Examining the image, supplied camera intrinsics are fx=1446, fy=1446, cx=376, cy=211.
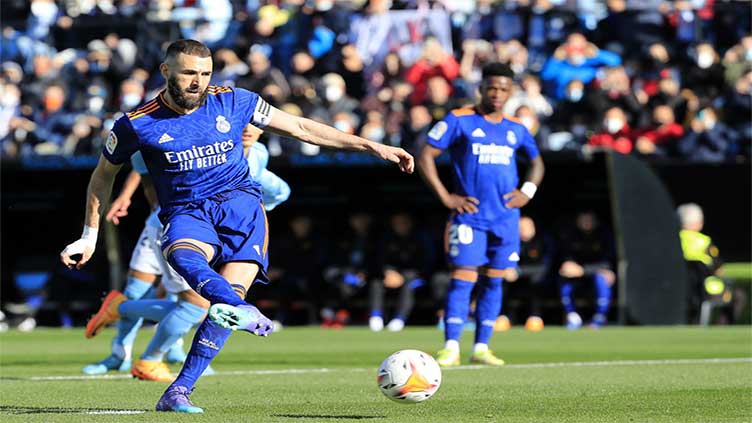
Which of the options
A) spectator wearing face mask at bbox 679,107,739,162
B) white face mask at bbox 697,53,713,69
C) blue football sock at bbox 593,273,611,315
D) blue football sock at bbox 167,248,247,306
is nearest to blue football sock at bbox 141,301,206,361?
blue football sock at bbox 167,248,247,306

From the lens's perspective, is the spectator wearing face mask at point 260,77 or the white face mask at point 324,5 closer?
the spectator wearing face mask at point 260,77

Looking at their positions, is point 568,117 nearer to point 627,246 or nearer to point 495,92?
point 627,246

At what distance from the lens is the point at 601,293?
1984 cm

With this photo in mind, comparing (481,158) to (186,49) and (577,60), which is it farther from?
(577,60)

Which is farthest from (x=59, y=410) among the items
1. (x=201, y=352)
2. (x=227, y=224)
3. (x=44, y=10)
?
(x=44, y=10)

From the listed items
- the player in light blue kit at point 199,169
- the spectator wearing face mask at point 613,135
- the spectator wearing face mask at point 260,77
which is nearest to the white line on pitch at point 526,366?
the player in light blue kit at point 199,169

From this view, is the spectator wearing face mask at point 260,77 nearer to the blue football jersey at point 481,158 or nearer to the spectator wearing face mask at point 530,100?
the spectator wearing face mask at point 530,100

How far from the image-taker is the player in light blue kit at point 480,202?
11992 millimetres

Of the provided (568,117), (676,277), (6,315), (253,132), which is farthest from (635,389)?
(6,315)

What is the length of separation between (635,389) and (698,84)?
43.8ft

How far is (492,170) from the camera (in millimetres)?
12203

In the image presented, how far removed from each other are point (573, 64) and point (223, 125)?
1480 cm

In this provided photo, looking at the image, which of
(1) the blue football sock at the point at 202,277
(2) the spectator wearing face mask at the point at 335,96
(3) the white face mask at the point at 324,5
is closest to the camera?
(1) the blue football sock at the point at 202,277

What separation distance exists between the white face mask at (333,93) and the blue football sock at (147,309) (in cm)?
1063
